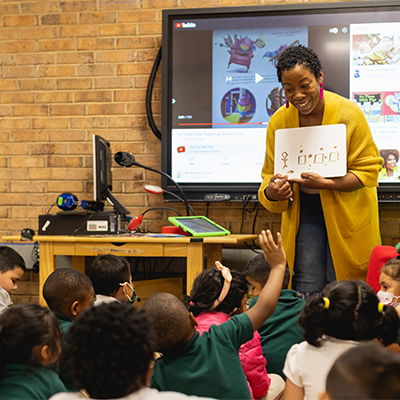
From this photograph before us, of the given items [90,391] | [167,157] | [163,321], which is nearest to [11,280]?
[167,157]

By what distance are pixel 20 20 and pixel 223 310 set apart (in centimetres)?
266

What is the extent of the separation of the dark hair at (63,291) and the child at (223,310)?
0.40 meters

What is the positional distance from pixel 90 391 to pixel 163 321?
307mm

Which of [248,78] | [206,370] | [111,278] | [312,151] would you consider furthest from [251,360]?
[248,78]

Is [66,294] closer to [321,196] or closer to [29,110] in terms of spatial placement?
[321,196]

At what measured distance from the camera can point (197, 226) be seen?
239 centimetres

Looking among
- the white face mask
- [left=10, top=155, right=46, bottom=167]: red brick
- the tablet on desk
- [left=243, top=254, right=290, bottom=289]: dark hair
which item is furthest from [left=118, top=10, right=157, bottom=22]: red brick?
the white face mask

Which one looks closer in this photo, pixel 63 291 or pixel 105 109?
pixel 63 291

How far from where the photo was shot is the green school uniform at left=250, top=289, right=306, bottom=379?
1570 mm

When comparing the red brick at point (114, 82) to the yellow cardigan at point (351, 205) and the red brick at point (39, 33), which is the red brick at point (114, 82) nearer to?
the red brick at point (39, 33)

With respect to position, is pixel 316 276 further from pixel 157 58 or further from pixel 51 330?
pixel 157 58

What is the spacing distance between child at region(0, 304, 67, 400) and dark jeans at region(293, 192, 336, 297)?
1153 millimetres

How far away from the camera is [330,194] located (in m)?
1.90

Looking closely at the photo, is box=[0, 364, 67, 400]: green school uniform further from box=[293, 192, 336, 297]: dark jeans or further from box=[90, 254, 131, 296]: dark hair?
box=[293, 192, 336, 297]: dark jeans
